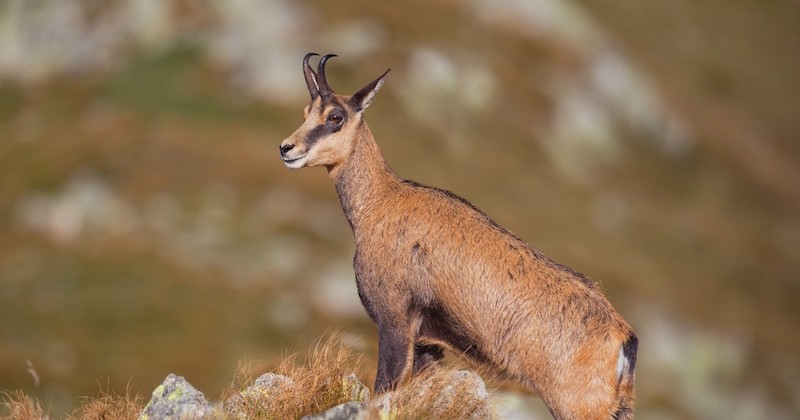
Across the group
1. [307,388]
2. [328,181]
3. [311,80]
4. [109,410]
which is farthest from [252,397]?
[328,181]

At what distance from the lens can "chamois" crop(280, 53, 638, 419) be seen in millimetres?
15953

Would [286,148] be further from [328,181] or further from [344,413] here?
[328,181]

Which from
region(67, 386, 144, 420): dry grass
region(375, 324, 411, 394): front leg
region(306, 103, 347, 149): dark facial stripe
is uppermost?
region(306, 103, 347, 149): dark facial stripe

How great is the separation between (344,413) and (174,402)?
2998mm

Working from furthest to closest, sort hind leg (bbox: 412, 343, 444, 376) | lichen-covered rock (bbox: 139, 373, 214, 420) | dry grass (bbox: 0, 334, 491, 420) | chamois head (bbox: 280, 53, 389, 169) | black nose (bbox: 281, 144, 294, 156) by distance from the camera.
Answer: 1. chamois head (bbox: 280, 53, 389, 169)
2. black nose (bbox: 281, 144, 294, 156)
3. hind leg (bbox: 412, 343, 444, 376)
4. lichen-covered rock (bbox: 139, 373, 214, 420)
5. dry grass (bbox: 0, 334, 491, 420)

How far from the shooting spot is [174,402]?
16734mm

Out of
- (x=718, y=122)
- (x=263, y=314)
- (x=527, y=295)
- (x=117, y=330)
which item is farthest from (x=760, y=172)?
(x=527, y=295)

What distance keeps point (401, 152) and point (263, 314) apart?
84.9 feet

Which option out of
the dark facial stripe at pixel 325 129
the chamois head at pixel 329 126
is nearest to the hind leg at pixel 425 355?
the chamois head at pixel 329 126

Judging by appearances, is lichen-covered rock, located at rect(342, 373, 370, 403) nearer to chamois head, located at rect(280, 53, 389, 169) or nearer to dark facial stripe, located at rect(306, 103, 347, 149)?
chamois head, located at rect(280, 53, 389, 169)


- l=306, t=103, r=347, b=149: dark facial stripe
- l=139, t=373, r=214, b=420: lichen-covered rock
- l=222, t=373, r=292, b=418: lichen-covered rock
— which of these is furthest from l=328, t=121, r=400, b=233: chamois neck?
l=139, t=373, r=214, b=420: lichen-covered rock

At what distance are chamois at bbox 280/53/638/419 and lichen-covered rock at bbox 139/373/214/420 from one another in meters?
2.77

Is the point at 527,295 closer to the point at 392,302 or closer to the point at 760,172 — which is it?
the point at 392,302

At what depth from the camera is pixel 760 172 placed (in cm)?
13162
